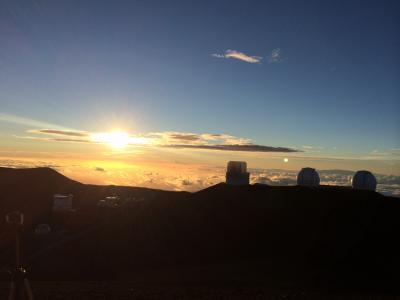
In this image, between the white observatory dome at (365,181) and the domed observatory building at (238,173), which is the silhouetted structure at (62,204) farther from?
the white observatory dome at (365,181)

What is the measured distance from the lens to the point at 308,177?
189ft

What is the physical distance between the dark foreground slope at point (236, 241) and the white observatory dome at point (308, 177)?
2.74 metres

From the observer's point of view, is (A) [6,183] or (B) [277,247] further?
(A) [6,183]

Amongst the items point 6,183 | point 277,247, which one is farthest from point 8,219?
point 6,183

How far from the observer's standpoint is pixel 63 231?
47281mm

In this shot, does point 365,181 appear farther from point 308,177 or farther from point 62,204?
point 62,204

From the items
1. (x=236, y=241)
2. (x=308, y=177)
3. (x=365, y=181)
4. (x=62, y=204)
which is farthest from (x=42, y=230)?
(x=365, y=181)

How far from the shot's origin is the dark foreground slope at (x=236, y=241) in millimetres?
33906

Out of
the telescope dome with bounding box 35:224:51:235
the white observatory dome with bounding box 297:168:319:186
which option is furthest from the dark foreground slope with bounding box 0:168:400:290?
the white observatory dome with bounding box 297:168:319:186

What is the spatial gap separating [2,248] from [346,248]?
105 feet

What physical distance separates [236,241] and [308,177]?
18761 millimetres

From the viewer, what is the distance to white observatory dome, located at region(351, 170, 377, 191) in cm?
5684

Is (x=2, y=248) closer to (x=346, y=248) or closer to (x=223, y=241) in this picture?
(x=223, y=241)

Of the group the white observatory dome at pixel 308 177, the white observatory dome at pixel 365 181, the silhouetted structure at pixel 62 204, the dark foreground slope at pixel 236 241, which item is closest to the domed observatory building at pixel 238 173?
the dark foreground slope at pixel 236 241
